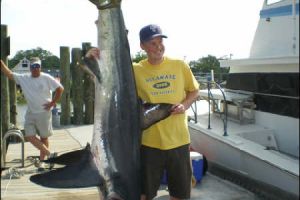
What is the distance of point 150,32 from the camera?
280cm

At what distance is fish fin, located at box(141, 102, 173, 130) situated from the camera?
2.76 metres

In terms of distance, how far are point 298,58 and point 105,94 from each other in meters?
1.45

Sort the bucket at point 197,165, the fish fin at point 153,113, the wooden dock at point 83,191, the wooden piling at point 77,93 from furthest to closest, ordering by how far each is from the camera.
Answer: the wooden piling at point 77,93 → the bucket at point 197,165 → the wooden dock at point 83,191 → the fish fin at point 153,113

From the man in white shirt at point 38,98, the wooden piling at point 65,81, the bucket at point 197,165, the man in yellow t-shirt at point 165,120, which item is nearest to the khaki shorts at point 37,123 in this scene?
the man in white shirt at point 38,98

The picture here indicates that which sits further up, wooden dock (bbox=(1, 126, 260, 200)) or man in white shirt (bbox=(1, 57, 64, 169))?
man in white shirt (bbox=(1, 57, 64, 169))

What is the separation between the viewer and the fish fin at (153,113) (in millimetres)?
2758

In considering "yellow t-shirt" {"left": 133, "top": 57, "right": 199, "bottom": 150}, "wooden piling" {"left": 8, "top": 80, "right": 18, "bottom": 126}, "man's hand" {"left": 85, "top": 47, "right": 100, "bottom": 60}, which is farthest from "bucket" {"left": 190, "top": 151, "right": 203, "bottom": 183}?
"wooden piling" {"left": 8, "top": 80, "right": 18, "bottom": 126}

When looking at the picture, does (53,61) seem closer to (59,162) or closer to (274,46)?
(274,46)

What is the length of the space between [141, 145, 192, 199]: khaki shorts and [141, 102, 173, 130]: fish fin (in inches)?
8.9

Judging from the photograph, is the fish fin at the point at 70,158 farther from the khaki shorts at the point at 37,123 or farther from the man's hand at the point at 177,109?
the khaki shorts at the point at 37,123

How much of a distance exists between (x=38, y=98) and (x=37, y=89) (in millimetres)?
126

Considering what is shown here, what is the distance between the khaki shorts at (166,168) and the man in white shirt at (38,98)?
2.92m

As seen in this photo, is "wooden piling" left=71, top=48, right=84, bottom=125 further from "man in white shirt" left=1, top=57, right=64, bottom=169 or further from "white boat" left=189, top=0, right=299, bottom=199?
"white boat" left=189, top=0, right=299, bottom=199

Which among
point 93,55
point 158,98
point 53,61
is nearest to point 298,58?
point 158,98
